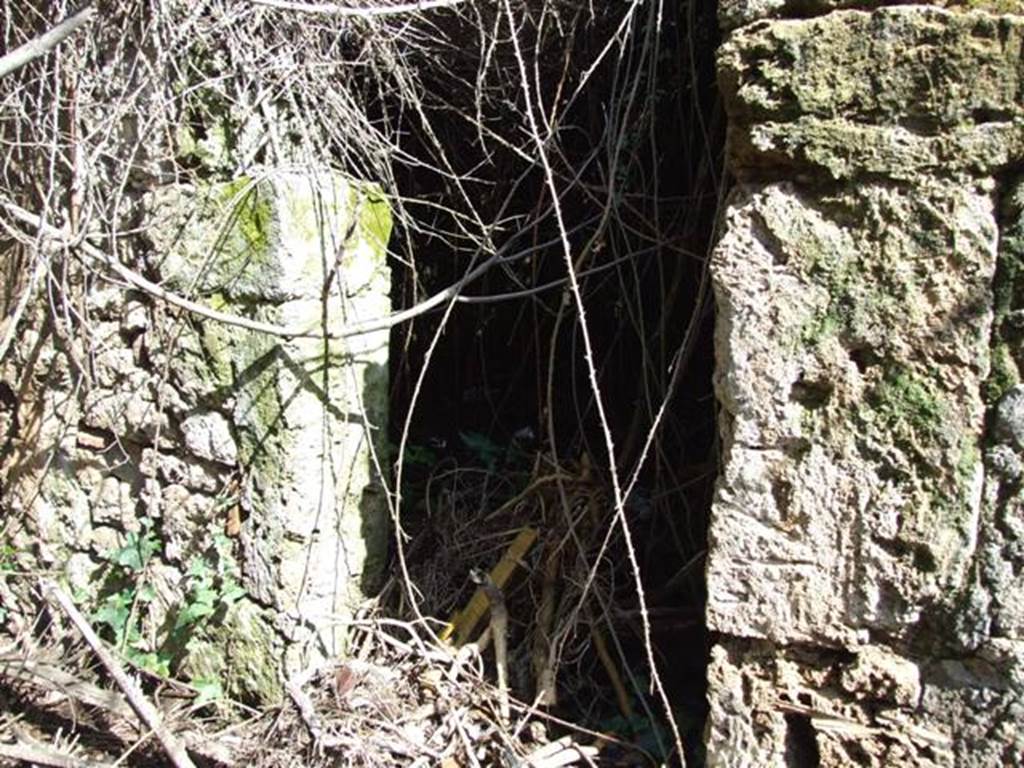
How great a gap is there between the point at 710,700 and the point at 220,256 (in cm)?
172

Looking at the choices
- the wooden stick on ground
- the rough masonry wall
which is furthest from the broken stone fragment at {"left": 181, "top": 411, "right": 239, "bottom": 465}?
the rough masonry wall

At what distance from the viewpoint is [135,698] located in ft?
8.71

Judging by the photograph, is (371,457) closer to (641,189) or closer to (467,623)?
(467,623)

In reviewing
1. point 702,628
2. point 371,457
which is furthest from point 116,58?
point 702,628

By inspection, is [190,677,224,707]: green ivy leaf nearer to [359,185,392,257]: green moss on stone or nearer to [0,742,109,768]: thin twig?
[0,742,109,768]: thin twig

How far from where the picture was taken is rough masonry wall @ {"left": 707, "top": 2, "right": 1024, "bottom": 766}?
5.76ft

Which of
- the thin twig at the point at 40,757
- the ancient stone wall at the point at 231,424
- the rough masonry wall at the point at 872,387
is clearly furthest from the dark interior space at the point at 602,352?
the thin twig at the point at 40,757

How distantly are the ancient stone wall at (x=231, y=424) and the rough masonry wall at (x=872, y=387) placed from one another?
114 centimetres

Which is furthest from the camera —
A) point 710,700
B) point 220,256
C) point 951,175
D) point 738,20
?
point 220,256

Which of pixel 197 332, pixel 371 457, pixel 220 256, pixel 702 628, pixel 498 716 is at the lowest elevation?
pixel 498 716

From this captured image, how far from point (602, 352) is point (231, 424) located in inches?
46.3

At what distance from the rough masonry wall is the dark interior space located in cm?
45

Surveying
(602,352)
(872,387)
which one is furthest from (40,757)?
(872,387)

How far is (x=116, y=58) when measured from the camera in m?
2.81
